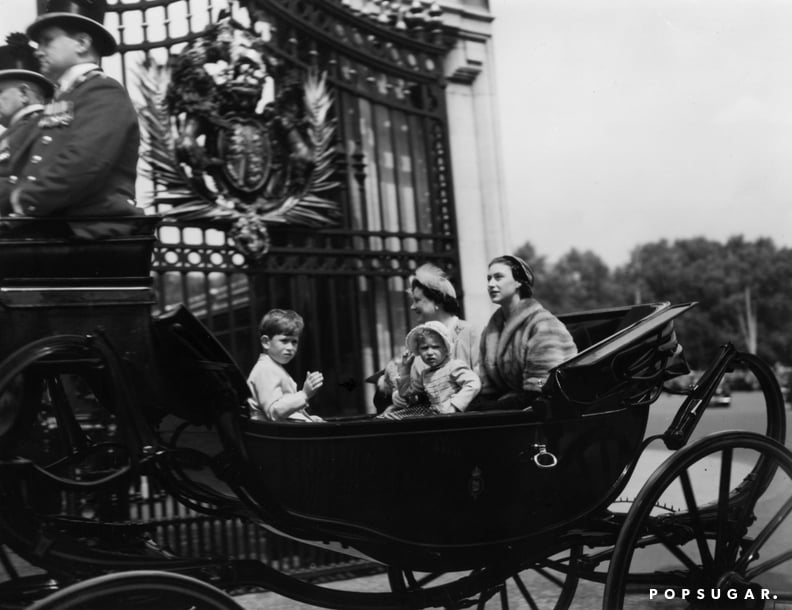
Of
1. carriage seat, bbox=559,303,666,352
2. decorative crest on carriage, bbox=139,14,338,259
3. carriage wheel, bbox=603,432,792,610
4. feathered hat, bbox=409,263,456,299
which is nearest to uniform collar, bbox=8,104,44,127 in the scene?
decorative crest on carriage, bbox=139,14,338,259

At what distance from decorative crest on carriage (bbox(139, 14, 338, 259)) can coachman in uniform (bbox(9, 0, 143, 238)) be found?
6.18ft

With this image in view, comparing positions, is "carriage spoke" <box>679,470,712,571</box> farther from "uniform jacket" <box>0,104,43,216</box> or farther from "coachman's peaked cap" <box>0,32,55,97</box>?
"coachman's peaked cap" <box>0,32,55,97</box>

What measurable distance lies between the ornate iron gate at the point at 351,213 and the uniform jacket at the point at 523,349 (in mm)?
1555

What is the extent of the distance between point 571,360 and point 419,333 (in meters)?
0.63

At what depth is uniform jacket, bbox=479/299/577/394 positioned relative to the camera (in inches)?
123

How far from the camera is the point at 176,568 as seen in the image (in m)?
2.27

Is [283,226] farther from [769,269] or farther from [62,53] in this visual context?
[769,269]

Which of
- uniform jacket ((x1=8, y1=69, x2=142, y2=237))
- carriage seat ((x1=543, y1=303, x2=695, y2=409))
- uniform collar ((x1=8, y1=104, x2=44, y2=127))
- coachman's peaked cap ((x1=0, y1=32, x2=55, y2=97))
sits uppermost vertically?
coachman's peaked cap ((x1=0, y1=32, x2=55, y2=97))

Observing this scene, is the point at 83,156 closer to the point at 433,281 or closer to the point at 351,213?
the point at 433,281

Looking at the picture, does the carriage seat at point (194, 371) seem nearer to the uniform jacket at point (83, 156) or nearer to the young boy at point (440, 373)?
the uniform jacket at point (83, 156)

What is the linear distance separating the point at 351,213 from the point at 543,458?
3.04 metres

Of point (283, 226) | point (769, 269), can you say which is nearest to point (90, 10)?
point (283, 226)

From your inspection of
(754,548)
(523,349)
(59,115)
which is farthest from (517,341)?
(59,115)

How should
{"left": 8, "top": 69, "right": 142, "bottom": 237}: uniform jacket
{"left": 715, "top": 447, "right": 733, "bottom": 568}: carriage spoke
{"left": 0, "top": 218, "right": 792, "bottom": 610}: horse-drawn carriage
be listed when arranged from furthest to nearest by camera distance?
1. {"left": 715, "top": 447, "right": 733, "bottom": 568}: carriage spoke
2. {"left": 8, "top": 69, "right": 142, "bottom": 237}: uniform jacket
3. {"left": 0, "top": 218, "right": 792, "bottom": 610}: horse-drawn carriage
